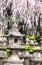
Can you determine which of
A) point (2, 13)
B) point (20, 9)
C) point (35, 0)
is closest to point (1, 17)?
point (2, 13)

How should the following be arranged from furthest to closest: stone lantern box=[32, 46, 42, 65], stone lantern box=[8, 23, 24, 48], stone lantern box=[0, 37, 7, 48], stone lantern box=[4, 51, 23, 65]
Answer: stone lantern box=[0, 37, 7, 48] < stone lantern box=[32, 46, 42, 65] < stone lantern box=[8, 23, 24, 48] < stone lantern box=[4, 51, 23, 65]

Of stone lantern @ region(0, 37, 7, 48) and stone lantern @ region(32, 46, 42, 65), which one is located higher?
→ stone lantern @ region(0, 37, 7, 48)

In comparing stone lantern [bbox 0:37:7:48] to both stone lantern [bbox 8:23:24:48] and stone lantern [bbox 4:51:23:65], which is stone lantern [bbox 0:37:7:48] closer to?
stone lantern [bbox 8:23:24:48]

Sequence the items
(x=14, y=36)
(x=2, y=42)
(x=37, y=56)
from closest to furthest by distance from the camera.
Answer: (x=14, y=36) < (x=37, y=56) < (x=2, y=42)

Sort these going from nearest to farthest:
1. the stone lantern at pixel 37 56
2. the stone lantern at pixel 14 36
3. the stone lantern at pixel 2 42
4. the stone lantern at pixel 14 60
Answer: the stone lantern at pixel 14 60, the stone lantern at pixel 14 36, the stone lantern at pixel 37 56, the stone lantern at pixel 2 42

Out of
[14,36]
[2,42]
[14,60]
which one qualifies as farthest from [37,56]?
[14,60]

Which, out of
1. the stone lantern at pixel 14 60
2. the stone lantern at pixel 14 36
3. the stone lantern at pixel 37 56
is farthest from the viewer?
the stone lantern at pixel 37 56

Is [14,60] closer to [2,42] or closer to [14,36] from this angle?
[14,36]

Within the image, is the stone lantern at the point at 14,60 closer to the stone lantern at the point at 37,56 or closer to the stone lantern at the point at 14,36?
the stone lantern at the point at 14,36

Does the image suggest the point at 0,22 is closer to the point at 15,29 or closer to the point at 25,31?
the point at 25,31

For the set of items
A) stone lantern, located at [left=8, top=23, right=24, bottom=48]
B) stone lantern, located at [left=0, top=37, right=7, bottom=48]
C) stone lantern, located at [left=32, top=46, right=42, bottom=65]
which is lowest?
stone lantern, located at [left=32, top=46, right=42, bottom=65]

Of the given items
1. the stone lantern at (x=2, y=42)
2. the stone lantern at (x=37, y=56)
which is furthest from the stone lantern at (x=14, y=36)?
the stone lantern at (x=2, y=42)

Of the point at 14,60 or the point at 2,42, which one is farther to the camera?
the point at 2,42

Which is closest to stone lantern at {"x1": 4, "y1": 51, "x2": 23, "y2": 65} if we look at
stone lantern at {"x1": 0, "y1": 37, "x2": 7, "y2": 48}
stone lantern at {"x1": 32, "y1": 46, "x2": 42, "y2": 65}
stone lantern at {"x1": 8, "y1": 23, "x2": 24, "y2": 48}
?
stone lantern at {"x1": 8, "y1": 23, "x2": 24, "y2": 48}
